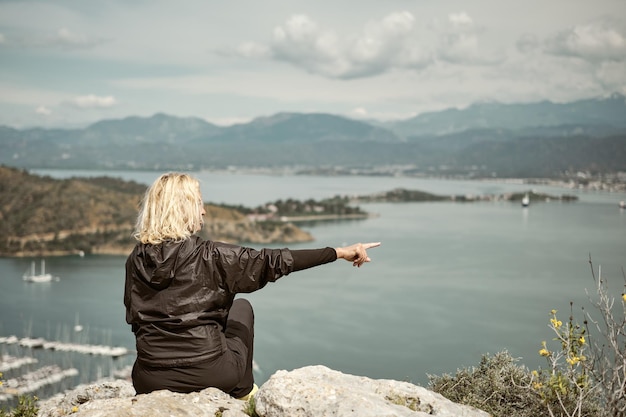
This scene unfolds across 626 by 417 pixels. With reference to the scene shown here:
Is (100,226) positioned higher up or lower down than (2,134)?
lower down

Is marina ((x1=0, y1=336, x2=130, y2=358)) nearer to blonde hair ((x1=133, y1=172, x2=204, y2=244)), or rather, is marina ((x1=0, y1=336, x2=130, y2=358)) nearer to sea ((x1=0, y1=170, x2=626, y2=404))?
sea ((x1=0, y1=170, x2=626, y2=404))

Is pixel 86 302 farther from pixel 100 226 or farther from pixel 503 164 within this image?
pixel 503 164

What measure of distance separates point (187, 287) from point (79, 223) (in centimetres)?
5460

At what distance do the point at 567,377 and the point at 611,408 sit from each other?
29cm

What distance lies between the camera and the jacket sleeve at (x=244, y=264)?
6.21 feet

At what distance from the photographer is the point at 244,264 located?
189cm

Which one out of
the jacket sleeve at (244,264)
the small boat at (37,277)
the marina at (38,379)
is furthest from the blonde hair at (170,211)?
the small boat at (37,277)

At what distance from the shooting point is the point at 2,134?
194 meters

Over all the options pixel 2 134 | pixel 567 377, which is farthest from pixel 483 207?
pixel 2 134

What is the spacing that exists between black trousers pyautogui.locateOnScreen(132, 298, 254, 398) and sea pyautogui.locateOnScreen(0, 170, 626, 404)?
7.92 m

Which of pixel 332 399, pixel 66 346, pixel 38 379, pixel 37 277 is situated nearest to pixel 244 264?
pixel 332 399

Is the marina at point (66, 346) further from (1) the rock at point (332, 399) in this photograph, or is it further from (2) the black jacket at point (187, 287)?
(1) the rock at point (332, 399)

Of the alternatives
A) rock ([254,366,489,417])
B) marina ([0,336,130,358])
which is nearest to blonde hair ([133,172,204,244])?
rock ([254,366,489,417])

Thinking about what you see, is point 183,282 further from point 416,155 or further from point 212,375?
point 416,155
